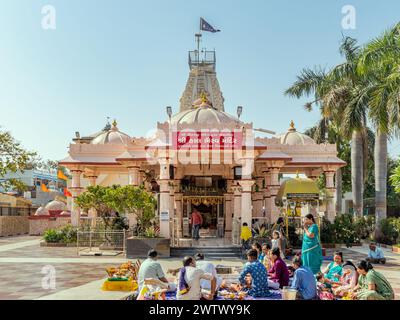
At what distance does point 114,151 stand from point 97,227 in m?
5.50

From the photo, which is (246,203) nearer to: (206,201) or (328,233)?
(328,233)

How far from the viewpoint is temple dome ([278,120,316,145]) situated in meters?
26.3

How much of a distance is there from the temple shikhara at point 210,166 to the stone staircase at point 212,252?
1077mm

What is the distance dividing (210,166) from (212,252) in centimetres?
736

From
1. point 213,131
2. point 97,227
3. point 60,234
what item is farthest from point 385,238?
point 60,234

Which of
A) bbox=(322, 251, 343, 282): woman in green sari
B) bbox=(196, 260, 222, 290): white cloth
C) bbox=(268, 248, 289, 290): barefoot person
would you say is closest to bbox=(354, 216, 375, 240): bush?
bbox=(322, 251, 343, 282): woman in green sari

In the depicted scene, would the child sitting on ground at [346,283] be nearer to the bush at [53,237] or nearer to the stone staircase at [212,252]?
the stone staircase at [212,252]

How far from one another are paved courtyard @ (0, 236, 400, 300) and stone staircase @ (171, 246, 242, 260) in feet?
3.49

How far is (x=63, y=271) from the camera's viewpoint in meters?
13.8

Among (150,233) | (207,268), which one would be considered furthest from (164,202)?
(207,268)

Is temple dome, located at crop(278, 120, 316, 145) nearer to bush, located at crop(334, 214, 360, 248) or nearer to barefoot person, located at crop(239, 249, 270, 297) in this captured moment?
bush, located at crop(334, 214, 360, 248)

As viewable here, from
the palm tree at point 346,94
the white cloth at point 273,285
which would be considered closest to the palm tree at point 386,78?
the palm tree at point 346,94

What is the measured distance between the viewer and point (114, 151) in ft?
81.3
